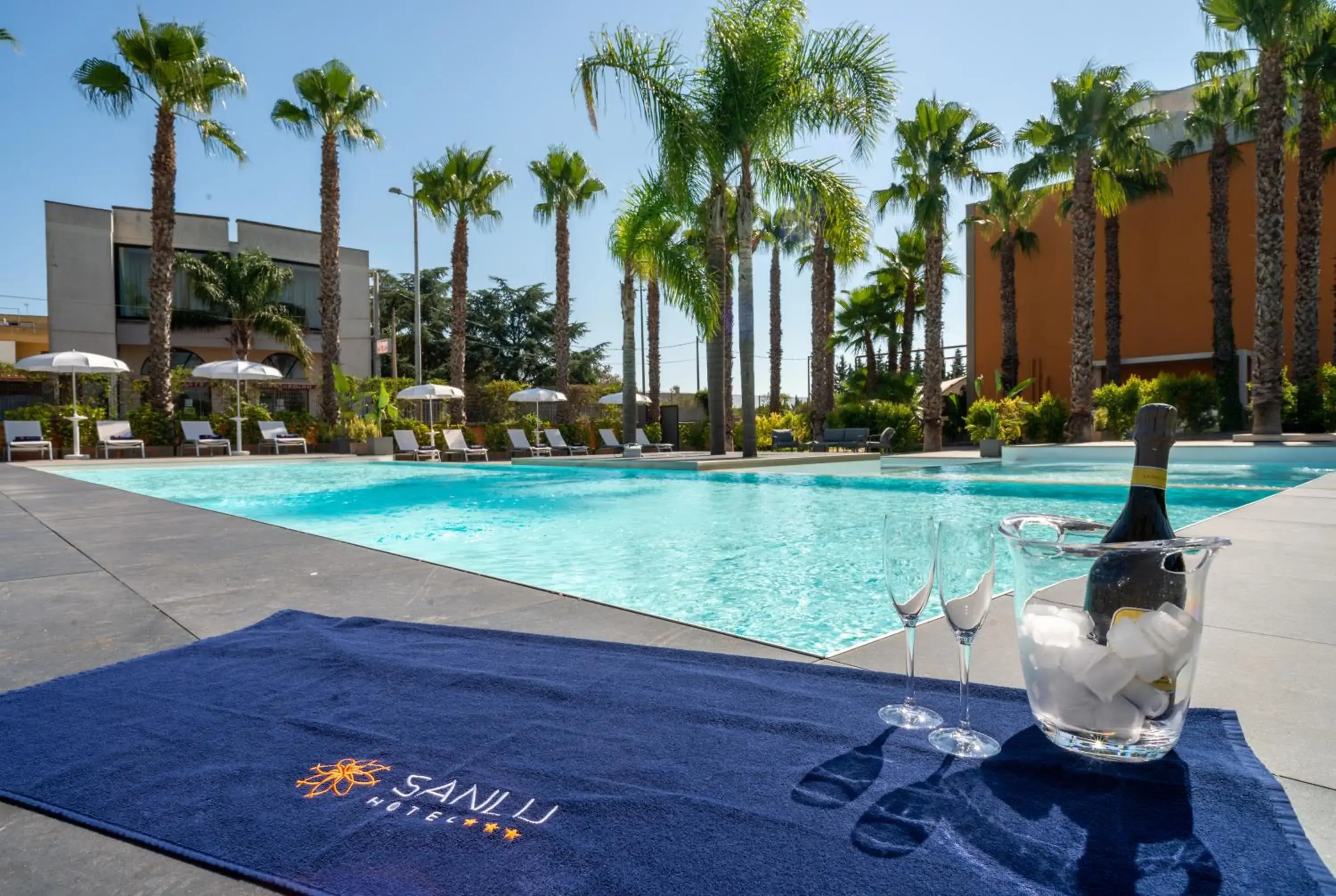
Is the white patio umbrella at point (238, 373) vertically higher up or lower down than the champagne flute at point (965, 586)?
higher up

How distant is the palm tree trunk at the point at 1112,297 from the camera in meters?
23.4

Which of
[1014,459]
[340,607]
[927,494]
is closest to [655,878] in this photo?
[340,607]

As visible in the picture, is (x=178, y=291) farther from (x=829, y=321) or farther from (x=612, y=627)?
(x=612, y=627)

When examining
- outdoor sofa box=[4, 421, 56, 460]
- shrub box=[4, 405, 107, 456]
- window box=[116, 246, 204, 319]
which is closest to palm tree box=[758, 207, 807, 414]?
shrub box=[4, 405, 107, 456]

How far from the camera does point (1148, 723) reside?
1421 mm

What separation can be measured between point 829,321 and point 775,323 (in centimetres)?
430

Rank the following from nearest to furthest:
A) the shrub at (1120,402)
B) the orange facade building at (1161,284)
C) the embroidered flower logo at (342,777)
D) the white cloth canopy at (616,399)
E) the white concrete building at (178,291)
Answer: the embroidered flower logo at (342,777) < the shrub at (1120,402) < the orange facade building at (1161,284) < the white cloth canopy at (616,399) < the white concrete building at (178,291)

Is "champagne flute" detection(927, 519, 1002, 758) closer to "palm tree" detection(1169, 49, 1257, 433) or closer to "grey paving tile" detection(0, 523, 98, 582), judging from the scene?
"grey paving tile" detection(0, 523, 98, 582)

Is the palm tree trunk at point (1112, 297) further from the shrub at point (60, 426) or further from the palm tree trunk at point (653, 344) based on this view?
the shrub at point (60, 426)

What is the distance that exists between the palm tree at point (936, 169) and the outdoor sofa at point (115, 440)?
62.3 ft

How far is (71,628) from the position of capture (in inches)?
115

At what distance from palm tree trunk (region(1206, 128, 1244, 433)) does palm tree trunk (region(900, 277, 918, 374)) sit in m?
8.78

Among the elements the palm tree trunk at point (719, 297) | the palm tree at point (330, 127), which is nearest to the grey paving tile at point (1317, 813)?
the palm tree trunk at point (719, 297)

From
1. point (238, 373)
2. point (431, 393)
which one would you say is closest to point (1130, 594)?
point (238, 373)
